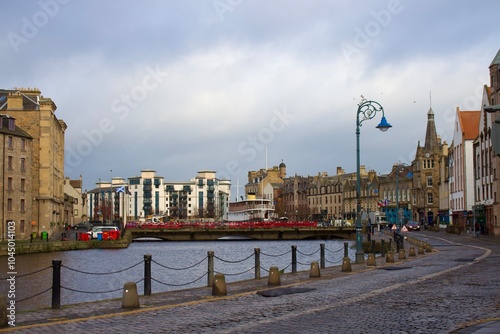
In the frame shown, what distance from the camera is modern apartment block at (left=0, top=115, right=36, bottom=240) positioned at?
247 ft

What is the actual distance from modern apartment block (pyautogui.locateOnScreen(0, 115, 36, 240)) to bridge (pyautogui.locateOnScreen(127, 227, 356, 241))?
101 feet

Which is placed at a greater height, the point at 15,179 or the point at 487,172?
the point at 487,172

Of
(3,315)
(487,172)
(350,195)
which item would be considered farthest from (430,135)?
(3,315)

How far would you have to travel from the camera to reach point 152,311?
690 inches

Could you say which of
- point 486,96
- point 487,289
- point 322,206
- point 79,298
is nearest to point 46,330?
point 487,289

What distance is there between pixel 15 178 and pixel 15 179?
0.11 meters

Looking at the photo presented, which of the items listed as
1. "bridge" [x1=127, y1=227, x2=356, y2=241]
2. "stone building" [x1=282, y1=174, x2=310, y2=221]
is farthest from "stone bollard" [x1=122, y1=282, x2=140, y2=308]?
"stone building" [x1=282, y1=174, x2=310, y2=221]

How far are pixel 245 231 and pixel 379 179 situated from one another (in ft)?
184

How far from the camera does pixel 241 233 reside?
378 ft

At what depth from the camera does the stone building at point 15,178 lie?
7538 centimetres

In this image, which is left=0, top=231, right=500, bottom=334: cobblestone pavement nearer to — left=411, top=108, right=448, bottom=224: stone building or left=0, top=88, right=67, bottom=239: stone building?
left=0, top=88, right=67, bottom=239: stone building

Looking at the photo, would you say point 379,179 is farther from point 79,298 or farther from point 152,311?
point 152,311

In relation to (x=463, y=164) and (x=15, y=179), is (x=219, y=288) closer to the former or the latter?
(x=15, y=179)

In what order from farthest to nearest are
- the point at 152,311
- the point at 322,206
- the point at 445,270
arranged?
the point at 322,206
the point at 445,270
the point at 152,311
